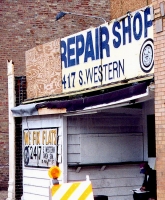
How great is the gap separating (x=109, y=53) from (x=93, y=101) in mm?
1148

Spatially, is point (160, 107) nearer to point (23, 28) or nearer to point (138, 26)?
point (138, 26)

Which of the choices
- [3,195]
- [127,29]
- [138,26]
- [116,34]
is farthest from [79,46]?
[3,195]

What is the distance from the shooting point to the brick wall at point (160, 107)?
8.70 m

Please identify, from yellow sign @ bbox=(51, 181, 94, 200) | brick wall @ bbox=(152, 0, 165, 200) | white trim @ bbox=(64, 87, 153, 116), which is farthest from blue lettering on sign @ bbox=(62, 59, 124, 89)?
yellow sign @ bbox=(51, 181, 94, 200)

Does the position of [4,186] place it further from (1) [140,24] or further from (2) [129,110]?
(1) [140,24]

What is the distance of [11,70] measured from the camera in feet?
48.0

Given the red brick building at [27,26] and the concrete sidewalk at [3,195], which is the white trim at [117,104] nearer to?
the concrete sidewalk at [3,195]

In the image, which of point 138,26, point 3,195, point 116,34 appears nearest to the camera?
point 138,26

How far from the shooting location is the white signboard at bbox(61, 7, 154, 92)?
984 cm

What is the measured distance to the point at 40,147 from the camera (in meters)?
12.9

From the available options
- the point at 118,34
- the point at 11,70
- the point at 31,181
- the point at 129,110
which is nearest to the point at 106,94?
the point at 118,34

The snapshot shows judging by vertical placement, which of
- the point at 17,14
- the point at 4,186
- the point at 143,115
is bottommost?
the point at 4,186

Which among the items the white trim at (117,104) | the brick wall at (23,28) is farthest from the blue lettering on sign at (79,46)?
the brick wall at (23,28)

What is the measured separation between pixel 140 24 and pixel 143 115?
2.99 metres
